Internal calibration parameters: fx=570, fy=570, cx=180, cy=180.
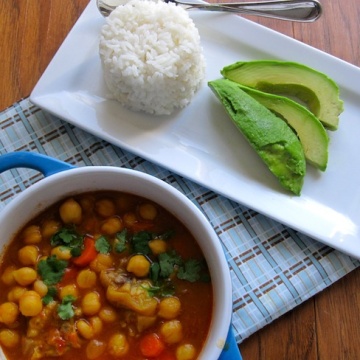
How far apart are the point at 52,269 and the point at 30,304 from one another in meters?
0.09

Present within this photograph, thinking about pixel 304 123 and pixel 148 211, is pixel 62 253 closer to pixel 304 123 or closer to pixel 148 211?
pixel 148 211

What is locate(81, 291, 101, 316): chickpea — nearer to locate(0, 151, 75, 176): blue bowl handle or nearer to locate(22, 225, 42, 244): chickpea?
locate(22, 225, 42, 244): chickpea

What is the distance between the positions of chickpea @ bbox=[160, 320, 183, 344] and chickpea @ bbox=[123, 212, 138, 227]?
233mm

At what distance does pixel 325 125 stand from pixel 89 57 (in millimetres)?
674

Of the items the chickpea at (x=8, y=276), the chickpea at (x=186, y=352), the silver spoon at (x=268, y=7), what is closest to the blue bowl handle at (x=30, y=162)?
the chickpea at (x=8, y=276)

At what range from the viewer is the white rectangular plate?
145 centimetres

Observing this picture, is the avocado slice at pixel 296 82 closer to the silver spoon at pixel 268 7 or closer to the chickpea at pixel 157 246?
the silver spoon at pixel 268 7

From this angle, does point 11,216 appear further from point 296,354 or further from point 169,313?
point 296,354

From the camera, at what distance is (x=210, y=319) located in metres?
1.21

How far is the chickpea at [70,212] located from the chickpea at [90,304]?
0.54 ft

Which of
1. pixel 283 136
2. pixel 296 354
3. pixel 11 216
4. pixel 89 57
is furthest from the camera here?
pixel 89 57

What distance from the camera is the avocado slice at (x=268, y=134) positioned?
4.81ft

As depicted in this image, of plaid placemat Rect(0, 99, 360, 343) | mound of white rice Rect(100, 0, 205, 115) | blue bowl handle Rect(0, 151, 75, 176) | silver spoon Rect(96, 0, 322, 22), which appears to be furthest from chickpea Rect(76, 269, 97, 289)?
silver spoon Rect(96, 0, 322, 22)

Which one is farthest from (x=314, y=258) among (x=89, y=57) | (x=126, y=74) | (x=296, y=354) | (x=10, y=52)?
(x=10, y=52)
